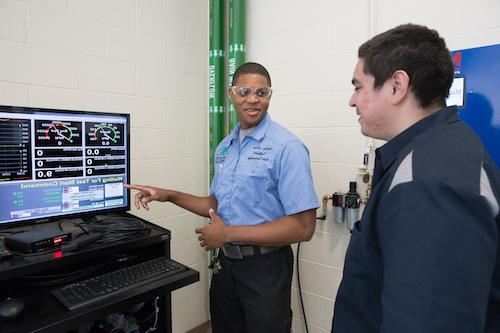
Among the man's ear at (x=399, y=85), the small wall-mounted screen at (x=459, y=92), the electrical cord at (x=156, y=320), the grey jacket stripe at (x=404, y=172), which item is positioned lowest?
the electrical cord at (x=156, y=320)

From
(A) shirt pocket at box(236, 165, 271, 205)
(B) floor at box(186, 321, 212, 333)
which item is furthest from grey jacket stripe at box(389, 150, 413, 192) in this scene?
(B) floor at box(186, 321, 212, 333)

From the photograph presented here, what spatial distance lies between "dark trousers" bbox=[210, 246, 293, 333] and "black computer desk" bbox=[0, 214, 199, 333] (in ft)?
1.13

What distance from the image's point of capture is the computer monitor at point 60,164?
120 centimetres

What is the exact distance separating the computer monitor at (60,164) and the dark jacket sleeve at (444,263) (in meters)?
1.22

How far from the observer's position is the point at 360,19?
1896 millimetres

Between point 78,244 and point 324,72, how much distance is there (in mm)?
1596

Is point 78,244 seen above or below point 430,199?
below

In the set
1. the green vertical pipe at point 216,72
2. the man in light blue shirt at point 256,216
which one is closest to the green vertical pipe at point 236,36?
the green vertical pipe at point 216,72

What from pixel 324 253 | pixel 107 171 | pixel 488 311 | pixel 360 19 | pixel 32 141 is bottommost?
pixel 324 253

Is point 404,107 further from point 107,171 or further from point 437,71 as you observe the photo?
point 107,171

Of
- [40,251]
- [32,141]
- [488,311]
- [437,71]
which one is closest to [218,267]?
[40,251]

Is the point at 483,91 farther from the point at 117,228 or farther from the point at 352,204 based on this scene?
the point at 117,228

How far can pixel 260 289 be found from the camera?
5.15ft

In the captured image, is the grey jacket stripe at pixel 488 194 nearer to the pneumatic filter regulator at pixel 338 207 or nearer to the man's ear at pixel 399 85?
the man's ear at pixel 399 85
